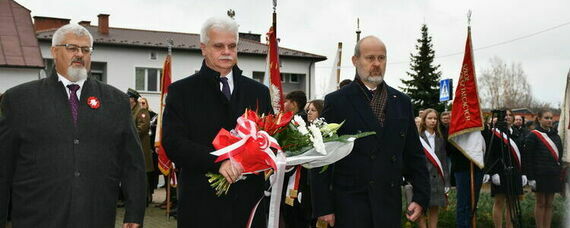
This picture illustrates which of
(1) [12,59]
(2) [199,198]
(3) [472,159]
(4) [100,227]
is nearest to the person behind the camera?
(2) [199,198]

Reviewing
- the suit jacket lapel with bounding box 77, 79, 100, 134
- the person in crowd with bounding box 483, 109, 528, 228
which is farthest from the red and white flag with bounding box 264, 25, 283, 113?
the suit jacket lapel with bounding box 77, 79, 100, 134

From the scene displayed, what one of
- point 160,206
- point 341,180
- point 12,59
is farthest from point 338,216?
point 12,59

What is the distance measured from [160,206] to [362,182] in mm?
9360

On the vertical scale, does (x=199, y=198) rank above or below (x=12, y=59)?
below

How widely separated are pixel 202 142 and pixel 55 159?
2.90 feet

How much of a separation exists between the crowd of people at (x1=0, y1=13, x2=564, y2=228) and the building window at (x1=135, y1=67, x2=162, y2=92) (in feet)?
130

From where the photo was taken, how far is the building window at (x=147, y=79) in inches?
1715

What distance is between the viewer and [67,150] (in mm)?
4109

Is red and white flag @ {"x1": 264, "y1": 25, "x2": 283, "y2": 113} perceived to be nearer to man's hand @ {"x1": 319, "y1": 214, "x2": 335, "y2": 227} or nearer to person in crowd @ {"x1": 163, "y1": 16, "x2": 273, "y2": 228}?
man's hand @ {"x1": 319, "y1": 214, "x2": 335, "y2": 227}

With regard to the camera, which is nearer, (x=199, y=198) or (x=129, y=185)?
(x=199, y=198)

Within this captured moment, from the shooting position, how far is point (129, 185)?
4383 mm

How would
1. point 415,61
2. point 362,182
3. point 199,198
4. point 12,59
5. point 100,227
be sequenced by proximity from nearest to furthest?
point 199,198, point 100,227, point 362,182, point 12,59, point 415,61

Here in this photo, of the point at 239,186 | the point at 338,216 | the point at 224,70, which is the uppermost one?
the point at 224,70

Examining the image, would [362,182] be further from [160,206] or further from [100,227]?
[160,206]
